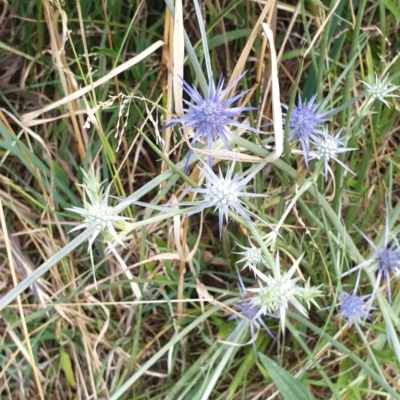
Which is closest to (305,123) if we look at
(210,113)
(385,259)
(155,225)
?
(210,113)

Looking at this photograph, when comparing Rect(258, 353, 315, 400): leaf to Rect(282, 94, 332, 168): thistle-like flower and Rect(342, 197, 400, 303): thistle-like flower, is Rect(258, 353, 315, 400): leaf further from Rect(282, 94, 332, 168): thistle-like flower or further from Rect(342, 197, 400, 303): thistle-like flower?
Rect(282, 94, 332, 168): thistle-like flower

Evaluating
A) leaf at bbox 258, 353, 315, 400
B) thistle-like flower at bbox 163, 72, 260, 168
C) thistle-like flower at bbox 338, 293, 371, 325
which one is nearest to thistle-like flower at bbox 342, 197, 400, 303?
thistle-like flower at bbox 338, 293, 371, 325

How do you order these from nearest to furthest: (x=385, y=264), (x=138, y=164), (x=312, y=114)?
(x=312, y=114)
(x=385, y=264)
(x=138, y=164)

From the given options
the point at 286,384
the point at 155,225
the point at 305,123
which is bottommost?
the point at 286,384

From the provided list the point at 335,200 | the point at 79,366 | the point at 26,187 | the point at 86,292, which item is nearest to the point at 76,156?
the point at 26,187

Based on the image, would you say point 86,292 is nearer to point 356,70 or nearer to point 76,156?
point 76,156

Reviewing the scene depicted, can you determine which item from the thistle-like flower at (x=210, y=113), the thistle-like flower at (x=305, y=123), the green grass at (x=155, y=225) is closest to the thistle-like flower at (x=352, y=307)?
the green grass at (x=155, y=225)

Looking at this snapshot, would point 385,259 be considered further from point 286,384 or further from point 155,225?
point 155,225
